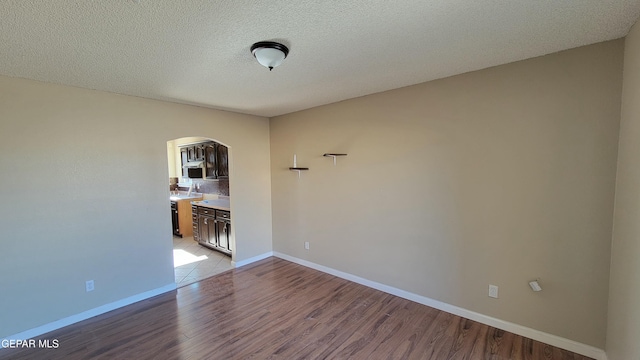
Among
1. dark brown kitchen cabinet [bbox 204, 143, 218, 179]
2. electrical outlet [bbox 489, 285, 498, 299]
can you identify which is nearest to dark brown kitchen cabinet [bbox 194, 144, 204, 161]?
dark brown kitchen cabinet [bbox 204, 143, 218, 179]

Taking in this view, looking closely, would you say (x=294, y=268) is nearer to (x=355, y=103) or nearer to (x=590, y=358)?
(x=355, y=103)

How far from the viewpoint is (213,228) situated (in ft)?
15.5

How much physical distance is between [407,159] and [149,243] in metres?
3.38

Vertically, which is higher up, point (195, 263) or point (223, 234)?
point (223, 234)

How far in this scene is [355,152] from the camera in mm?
3449

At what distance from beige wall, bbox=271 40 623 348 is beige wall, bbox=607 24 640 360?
0.34 feet

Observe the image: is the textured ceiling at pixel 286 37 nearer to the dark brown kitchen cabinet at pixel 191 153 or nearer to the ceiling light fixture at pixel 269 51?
the ceiling light fixture at pixel 269 51

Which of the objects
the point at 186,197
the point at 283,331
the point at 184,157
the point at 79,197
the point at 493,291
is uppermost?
the point at 184,157

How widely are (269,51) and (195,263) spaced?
149 inches

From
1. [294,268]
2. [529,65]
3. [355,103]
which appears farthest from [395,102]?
[294,268]

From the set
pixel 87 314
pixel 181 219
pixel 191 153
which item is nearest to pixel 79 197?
pixel 87 314

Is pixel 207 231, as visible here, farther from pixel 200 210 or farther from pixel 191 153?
pixel 191 153

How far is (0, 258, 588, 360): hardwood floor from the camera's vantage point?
2213mm

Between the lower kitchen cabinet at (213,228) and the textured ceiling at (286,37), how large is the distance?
98.2 inches
